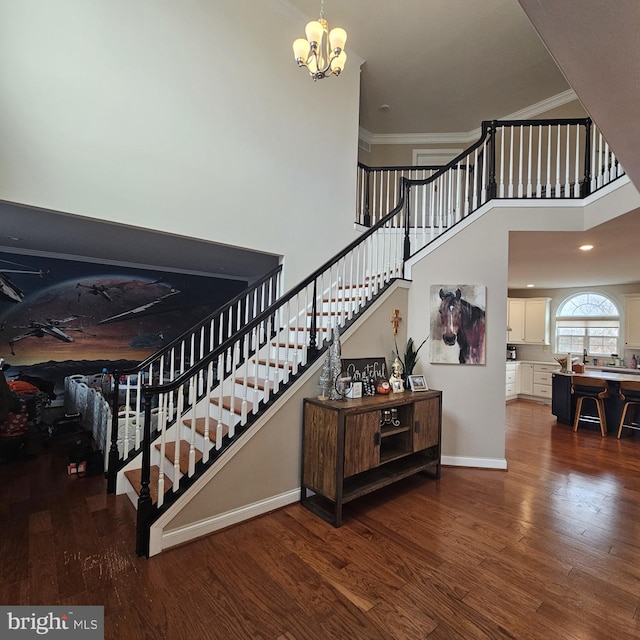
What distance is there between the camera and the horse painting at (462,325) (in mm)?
4027

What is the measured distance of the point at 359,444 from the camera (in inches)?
114

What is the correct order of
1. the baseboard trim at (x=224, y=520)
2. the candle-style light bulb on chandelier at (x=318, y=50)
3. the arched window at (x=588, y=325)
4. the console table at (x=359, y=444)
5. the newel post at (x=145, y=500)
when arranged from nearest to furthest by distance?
the newel post at (x=145, y=500), the baseboard trim at (x=224, y=520), the console table at (x=359, y=444), the candle-style light bulb on chandelier at (x=318, y=50), the arched window at (x=588, y=325)

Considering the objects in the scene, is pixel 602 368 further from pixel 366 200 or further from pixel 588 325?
pixel 366 200

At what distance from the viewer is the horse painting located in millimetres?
4027

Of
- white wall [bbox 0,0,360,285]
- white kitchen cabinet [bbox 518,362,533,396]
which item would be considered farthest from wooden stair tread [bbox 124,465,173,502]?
white kitchen cabinet [bbox 518,362,533,396]

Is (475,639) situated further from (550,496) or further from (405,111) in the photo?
(405,111)

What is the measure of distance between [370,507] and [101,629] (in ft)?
6.65

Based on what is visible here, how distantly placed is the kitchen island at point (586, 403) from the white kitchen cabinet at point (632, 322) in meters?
1.73

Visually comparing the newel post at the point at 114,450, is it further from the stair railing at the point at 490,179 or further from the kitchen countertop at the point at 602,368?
the kitchen countertop at the point at 602,368

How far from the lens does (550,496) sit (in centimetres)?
329

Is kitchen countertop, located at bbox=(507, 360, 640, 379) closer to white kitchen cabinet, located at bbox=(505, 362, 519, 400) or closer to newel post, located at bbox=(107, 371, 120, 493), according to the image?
white kitchen cabinet, located at bbox=(505, 362, 519, 400)

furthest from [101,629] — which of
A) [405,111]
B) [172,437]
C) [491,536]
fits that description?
[405,111]

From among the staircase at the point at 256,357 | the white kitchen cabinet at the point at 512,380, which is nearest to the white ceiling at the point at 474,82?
the staircase at the point at 256,357

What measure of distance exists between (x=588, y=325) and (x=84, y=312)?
1027 cm
